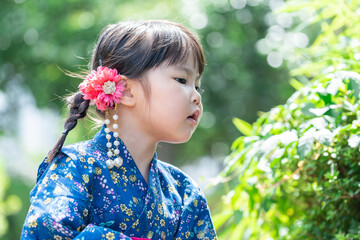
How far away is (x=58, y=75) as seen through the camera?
1045cm

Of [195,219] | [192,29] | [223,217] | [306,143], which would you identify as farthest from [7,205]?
Answer: [306,143]

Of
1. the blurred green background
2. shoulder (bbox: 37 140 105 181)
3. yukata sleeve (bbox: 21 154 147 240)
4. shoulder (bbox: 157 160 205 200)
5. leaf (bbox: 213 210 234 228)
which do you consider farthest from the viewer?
the blurred green background

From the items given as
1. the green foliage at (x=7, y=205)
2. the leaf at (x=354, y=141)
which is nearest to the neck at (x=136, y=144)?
the leaf at (x=354, y=141)

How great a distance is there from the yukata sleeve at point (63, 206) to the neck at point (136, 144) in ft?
0.66

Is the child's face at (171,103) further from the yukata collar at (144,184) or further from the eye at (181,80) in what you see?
the yukata collar at (144,184)

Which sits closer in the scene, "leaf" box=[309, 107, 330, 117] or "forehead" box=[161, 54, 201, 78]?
"forehead" box=[161, 54, 201, 78]

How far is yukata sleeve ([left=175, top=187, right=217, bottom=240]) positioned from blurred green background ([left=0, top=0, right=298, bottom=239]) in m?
6.54

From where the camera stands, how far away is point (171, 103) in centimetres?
168

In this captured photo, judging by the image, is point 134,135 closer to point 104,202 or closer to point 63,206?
point 104,202

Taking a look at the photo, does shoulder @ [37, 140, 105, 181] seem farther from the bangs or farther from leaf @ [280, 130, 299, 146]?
leaf @ [280, 130, 299, 146]

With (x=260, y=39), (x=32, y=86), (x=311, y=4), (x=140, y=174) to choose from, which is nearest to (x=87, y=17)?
(x=32, y=86)

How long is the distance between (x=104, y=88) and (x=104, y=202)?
39 centimetres

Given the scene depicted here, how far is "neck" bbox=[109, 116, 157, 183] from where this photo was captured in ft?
5.77

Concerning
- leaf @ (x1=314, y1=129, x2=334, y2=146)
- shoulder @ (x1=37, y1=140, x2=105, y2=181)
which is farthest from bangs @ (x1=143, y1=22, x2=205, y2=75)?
leaf @ (x1=314, y1=129, x2=334, y2=146)
